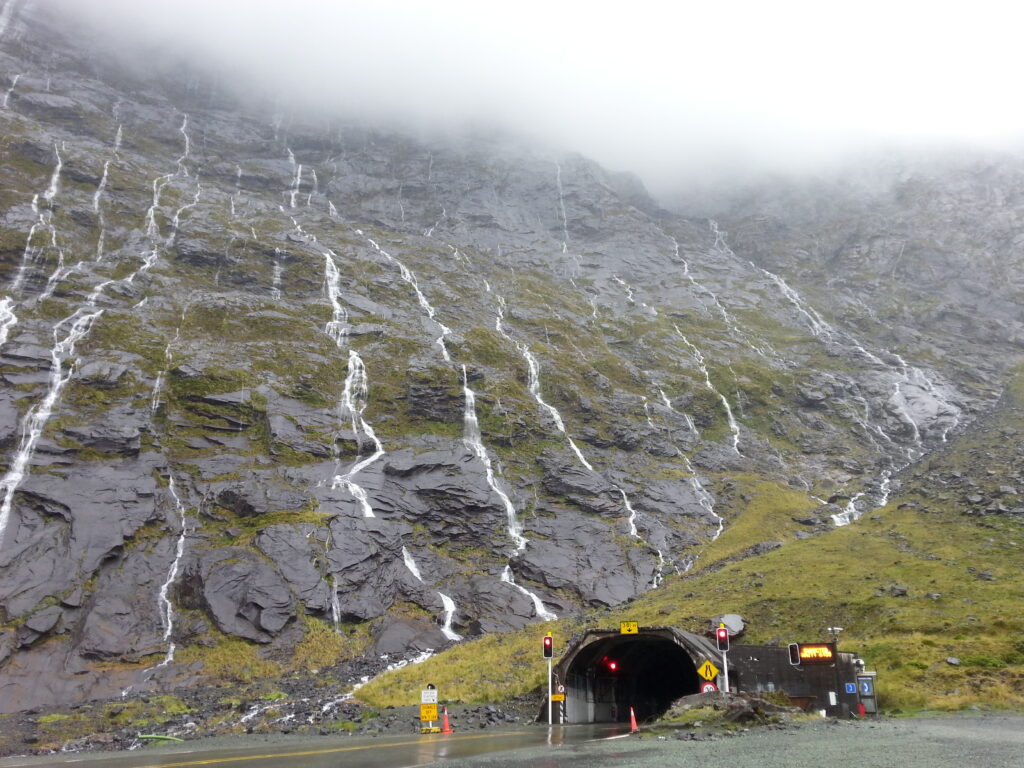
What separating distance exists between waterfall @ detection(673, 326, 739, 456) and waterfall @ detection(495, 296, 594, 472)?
21.4 metres

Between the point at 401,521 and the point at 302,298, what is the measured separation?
44354 millimetres

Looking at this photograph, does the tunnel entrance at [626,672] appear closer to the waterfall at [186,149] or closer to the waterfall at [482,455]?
the waterfall at [482,455]

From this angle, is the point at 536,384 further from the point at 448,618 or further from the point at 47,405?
the point at 47,405

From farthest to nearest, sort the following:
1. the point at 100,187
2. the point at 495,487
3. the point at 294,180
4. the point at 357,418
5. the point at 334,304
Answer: the point at 294,180 → the point at 100,187 → the point at 334,304 → the point at 357,418 → the point at 495,487

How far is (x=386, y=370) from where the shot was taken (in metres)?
78.8

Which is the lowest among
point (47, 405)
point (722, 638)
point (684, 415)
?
point (722, 638)

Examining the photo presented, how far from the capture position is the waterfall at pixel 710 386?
3354 inches

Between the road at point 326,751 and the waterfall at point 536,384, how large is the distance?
46302 mm

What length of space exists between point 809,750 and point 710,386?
7916 centimetres

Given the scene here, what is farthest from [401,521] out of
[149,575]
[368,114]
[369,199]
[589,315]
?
[368,114]

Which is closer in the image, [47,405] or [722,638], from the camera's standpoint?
[722,638]

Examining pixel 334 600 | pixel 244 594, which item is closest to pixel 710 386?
pixel 334 600

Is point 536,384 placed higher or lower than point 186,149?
lower

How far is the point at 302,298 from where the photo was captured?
9031cm
